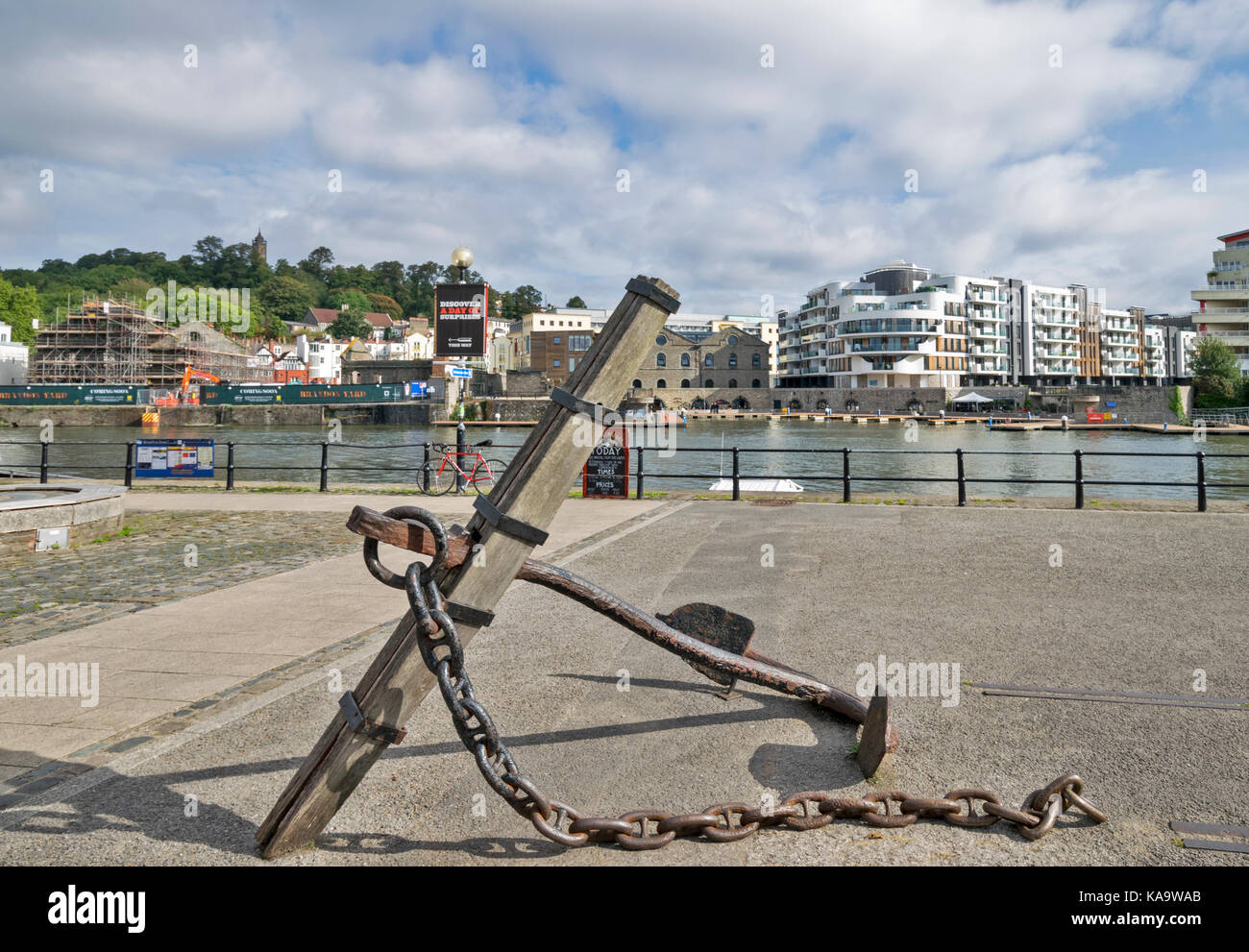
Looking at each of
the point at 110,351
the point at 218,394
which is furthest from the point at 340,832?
the point at 110,351

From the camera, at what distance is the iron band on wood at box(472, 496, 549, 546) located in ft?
9.70

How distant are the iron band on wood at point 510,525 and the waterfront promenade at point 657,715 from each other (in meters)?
1.33

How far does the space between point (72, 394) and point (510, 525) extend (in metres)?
116

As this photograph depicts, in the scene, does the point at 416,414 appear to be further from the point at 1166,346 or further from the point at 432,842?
the point at 1166,346

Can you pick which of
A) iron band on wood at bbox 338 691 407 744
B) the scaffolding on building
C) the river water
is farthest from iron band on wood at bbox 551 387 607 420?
the scaffolding on building

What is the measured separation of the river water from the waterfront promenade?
9.07 ft

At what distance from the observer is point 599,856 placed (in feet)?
10.9

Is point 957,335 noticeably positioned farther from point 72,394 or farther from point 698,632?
point 698,632

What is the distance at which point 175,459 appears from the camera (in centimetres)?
2059

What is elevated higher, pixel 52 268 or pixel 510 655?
pixel 52 268

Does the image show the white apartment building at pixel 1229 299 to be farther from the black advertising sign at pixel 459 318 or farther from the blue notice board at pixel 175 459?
the blue notice board at pixel 175 459

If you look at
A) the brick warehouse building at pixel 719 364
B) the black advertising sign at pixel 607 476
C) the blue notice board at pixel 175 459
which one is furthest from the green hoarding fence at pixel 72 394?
the black advertising sign at pixel 607 476

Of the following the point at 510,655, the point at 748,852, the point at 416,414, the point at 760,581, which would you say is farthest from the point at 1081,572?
the point at 416,414
